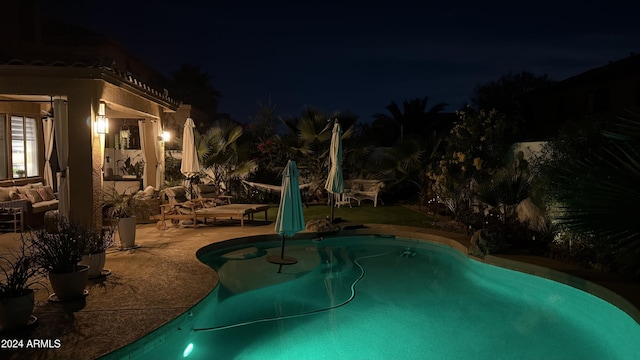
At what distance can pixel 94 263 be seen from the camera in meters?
5.86

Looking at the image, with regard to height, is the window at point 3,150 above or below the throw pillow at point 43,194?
above

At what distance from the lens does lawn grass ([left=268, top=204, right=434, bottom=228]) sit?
1200cm

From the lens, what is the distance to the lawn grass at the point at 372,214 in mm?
12004

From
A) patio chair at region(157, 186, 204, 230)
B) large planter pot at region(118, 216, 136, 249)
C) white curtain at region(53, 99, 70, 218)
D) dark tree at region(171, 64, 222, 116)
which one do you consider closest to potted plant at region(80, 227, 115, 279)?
large planter pot at region(118, 216, 136, 249)

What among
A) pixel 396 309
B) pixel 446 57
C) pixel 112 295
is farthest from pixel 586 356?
pixel 446 57

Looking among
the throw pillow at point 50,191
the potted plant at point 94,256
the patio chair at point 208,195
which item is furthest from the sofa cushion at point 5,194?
the potted plant at point 94,256

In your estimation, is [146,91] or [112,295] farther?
[146,91]

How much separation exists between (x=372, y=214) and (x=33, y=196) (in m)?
8.31

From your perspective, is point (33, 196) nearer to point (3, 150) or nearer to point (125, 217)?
point (3, 150)

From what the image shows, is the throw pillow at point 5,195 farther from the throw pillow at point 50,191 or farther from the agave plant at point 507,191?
the agave plant at point 507,191

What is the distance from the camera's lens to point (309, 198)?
16.1 meters

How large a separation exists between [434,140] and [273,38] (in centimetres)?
2717

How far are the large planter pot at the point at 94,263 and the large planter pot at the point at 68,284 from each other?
2.43ft

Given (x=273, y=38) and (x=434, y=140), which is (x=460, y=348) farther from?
(x=273, y=38)
